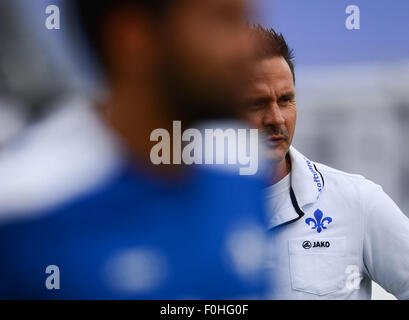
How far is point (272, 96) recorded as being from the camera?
2.41m

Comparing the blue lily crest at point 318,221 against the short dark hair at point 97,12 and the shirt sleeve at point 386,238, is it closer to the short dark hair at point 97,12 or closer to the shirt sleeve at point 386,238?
the shirt sleeve at point 386,238

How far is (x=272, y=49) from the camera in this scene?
7.87 feet

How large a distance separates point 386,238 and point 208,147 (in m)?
0.94

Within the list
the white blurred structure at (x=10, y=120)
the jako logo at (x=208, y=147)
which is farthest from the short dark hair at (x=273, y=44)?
the white blurred structure at (x=10, y=120)

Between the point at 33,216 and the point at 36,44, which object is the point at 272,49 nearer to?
the point at 36,44

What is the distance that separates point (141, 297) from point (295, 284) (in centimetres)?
73

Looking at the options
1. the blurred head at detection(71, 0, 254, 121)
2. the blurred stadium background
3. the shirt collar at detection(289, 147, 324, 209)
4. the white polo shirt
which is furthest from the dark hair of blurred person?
the white polo shirt

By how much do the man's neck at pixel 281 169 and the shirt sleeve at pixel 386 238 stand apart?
378mm

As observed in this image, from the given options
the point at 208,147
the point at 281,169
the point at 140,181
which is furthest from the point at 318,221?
the point at 140,181

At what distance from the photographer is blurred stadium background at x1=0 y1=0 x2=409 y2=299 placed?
2381 mm

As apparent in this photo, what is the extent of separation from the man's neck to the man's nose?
0.16 meters

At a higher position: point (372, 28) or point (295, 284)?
point (372, 28)

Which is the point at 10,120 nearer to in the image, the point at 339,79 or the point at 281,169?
the point at 281,169
